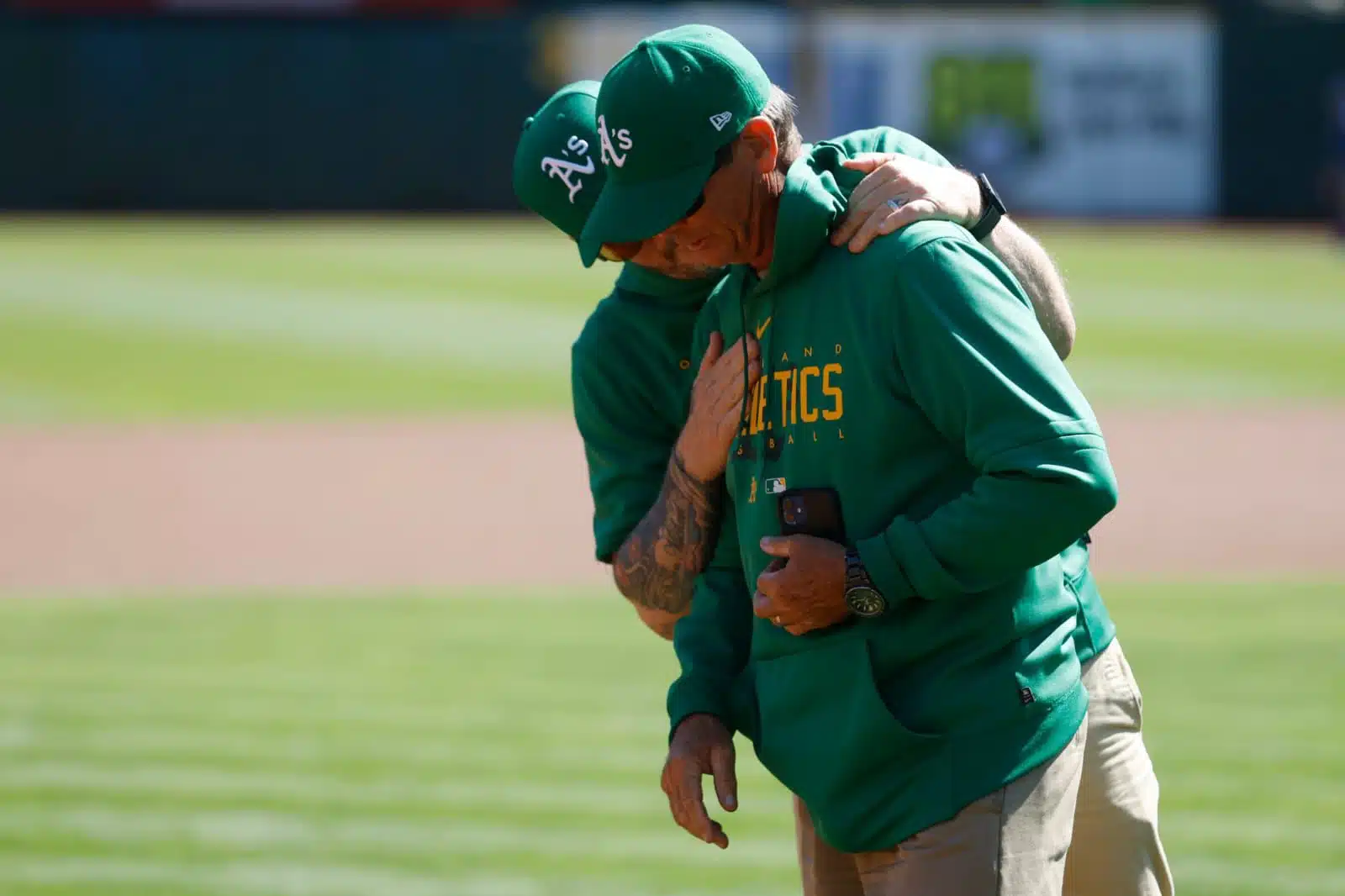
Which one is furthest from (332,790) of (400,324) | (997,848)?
Result: (400,324)

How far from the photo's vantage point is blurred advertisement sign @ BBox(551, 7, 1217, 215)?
3716 centimetres

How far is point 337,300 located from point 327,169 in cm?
1437

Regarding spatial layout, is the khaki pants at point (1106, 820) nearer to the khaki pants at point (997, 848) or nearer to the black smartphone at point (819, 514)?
the khaki pants at point (997, 848)

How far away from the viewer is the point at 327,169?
121ft

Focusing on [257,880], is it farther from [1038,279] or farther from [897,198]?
[897,198]

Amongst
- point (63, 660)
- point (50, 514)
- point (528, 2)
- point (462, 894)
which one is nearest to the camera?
point (462, 894)

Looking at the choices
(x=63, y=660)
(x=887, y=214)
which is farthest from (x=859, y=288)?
(x=63, y=660)

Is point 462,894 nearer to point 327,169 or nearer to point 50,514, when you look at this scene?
point 50,514

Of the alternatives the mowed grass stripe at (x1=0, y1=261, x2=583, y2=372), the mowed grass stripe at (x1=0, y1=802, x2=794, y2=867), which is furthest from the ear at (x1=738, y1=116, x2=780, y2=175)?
the mowed grass stripe at (x1=0, y1=261, x2=583, y2=372)

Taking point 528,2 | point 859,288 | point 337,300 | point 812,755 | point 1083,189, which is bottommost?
point 812,755

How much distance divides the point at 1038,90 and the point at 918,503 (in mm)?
36008

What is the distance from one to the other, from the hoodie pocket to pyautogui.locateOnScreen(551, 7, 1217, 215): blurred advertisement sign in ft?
114

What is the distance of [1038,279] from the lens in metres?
3.11

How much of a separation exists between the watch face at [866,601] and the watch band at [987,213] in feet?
2.23
